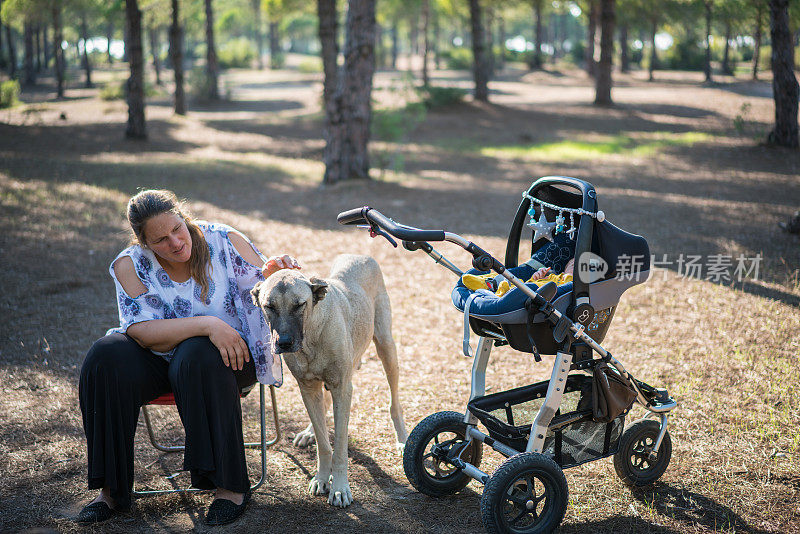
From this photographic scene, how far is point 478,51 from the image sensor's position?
26.3 meters

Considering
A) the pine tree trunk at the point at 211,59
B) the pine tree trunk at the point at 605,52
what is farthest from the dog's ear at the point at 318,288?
the pine tree trunk at the point at 211,59

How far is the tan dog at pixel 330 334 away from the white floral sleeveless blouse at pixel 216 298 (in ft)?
1.31

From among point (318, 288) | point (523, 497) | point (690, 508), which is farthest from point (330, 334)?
point (690, 508)

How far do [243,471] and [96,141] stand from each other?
18.3 m

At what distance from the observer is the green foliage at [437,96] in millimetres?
26203

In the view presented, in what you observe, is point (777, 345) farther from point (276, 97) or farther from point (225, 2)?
point (225, 2)

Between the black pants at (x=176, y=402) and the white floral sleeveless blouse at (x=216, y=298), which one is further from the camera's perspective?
the white floral sleeveless blouse at (x=216, y=298)

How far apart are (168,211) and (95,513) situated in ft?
5.72

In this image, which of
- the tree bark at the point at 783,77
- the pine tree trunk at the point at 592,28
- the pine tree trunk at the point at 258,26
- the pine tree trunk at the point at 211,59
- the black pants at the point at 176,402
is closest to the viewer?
the black pants at the point at 176,402

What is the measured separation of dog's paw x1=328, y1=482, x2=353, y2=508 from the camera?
13.0 feet

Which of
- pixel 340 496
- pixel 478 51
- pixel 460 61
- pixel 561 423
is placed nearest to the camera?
pixel 561 423

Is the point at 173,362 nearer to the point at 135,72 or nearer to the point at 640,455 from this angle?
the point at 640,455

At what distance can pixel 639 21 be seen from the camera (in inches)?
1645

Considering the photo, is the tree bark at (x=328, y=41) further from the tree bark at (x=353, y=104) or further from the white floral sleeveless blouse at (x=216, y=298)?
the white floral sleeveless blouse at (x=216, y=298)
